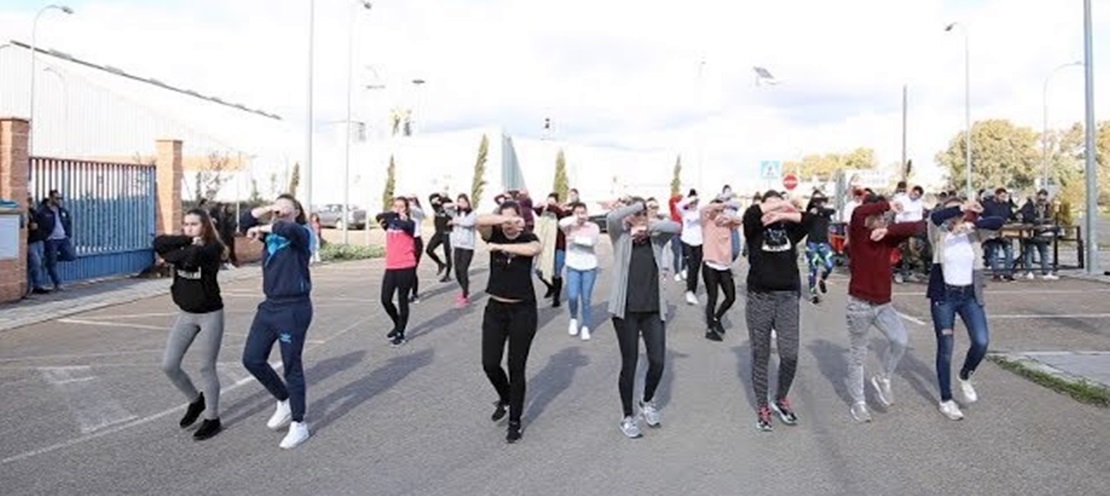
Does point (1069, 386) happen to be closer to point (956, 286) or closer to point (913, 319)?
point (956, 286)

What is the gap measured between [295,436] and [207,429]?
714mm

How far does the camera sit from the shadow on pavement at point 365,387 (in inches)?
291

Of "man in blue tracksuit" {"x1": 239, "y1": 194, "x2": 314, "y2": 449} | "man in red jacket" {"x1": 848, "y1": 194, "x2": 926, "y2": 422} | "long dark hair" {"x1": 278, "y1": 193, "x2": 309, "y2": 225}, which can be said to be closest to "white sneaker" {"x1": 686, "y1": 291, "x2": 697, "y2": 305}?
"man in red jacket" {"x1": 848, "y1": 194, "x2": 926, "y2": 422}

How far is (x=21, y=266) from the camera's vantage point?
48.2 feet

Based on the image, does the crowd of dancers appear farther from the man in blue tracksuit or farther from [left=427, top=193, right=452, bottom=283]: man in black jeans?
[left=427, top=193, right=452, bottom=283]: man in black jeans

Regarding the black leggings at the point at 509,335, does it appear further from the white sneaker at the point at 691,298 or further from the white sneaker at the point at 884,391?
the white sneaker at the point at 691,298

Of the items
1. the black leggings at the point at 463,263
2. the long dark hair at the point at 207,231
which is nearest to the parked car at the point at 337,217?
the black leggings at the point at 463,263

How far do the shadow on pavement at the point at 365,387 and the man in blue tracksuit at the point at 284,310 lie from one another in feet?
1.48

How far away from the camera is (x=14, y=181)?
14742 mm

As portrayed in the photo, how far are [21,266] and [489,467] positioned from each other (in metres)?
12.0

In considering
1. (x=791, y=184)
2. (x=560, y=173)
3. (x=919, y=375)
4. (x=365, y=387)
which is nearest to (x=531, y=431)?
(x=365, y=387)

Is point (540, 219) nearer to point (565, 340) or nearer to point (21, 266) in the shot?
point (565, 340)

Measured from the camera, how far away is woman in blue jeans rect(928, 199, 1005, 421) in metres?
7.50

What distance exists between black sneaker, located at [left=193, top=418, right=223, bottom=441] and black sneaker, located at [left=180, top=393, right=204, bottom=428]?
0.15m
